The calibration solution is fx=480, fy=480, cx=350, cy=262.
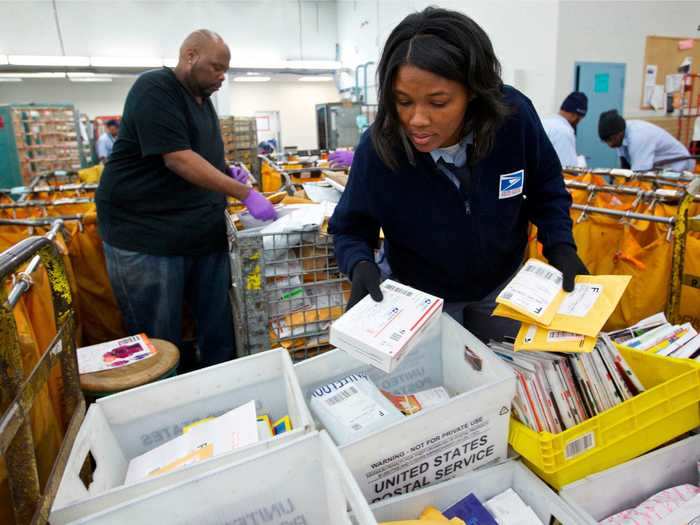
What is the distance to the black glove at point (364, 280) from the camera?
1257 millimetres

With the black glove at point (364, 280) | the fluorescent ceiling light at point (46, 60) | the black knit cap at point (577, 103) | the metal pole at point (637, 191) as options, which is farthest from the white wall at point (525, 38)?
the fluorescent ceiling light at point (46, 60)

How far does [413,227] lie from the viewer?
1471 mm

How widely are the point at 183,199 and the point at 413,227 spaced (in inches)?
51.4

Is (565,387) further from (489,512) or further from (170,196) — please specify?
(170,196)

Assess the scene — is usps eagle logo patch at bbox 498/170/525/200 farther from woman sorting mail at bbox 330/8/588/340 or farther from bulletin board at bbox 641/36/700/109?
bulletin board at bbox 641/36/700/109

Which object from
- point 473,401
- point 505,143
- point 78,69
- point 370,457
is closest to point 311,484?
point 370,457

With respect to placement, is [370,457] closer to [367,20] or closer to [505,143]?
[505,143]

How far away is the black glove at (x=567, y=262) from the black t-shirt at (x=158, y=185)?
1.58m

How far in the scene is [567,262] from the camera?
1.30m

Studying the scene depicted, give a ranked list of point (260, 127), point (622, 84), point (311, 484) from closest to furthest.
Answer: point (311, 484) → point (622, 84) → point (260, 127)

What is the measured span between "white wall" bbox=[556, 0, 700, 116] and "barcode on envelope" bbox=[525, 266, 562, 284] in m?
4.93

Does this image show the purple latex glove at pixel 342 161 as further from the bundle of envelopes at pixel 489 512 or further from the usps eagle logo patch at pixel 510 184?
the bundle of envelopes at pixel 489 512

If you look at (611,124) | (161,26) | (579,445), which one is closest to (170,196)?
(579,445)

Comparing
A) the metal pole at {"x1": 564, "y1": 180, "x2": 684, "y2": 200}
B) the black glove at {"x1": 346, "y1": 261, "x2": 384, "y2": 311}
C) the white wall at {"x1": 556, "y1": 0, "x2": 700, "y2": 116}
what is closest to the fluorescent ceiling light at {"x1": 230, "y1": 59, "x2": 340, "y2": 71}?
the white wall at {"x1": 556, "y1": 0, "x2": 700, "y2": 116}
